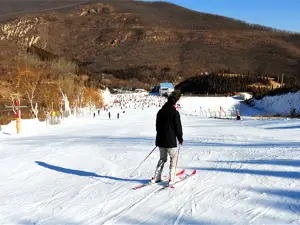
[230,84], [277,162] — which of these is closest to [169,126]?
[277,162]

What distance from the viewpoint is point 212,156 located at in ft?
32.9

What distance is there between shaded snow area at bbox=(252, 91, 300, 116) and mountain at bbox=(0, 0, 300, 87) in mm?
70174

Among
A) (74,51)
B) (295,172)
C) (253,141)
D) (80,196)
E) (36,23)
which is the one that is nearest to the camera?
(80,196)

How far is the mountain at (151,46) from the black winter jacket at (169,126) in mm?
103060

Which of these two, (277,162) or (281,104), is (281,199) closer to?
(277,162)

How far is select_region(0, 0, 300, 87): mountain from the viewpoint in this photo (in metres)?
129

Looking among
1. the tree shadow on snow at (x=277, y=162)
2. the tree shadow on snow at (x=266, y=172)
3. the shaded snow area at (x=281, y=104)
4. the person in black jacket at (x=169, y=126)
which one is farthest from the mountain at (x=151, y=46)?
the person in black jacket at (x=169, y=126)

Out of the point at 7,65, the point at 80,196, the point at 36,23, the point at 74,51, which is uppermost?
the point at 36,23

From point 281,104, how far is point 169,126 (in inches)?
1482

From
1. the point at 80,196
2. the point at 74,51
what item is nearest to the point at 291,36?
the point at 74,51

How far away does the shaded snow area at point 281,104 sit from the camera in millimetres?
37656

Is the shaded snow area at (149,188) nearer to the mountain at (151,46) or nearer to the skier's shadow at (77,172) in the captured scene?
the skier's shadow at (77,172)

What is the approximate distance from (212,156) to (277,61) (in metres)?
128

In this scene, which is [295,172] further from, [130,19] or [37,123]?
[130,19]
